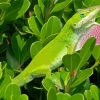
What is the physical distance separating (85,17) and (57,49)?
0.21 meters

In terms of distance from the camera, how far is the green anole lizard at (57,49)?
1.61 m

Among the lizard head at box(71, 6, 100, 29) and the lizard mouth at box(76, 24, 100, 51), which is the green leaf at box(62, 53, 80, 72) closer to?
the lizard mouth at box(76, 24, 100, 51)

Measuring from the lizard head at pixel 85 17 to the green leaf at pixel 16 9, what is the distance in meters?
0.24

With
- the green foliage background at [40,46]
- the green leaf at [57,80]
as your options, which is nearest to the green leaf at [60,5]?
the green foliage background at [40,46]

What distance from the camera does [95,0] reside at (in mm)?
1729

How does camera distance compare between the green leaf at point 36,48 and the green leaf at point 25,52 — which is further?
the green leaf at point 25,52

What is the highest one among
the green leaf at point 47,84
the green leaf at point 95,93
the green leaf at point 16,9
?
the green leaf at point 16,9

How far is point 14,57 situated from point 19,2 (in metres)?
0.27

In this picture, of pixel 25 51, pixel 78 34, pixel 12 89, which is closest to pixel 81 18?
pixel 78 34

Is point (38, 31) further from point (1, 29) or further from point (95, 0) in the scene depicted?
point (95, 0)

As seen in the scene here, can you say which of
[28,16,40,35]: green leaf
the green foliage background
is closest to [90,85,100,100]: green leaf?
the green foliage background

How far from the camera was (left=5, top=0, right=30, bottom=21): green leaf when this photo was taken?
162 centimetres

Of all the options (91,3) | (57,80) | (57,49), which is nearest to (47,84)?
(57,80)

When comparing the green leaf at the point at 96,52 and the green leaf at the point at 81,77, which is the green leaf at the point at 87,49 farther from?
the green leaf at the point at 96,52
